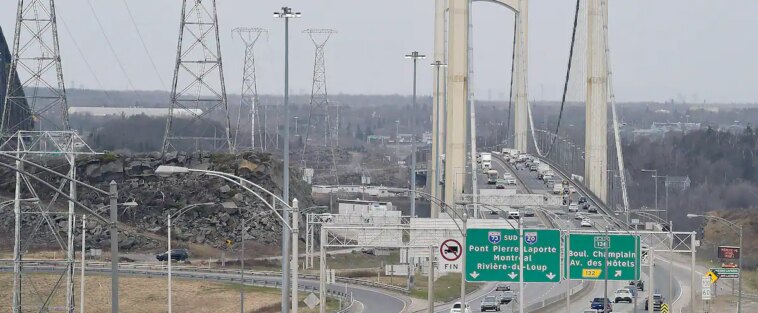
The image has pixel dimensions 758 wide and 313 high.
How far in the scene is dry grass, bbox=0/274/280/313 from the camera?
82.1 metres

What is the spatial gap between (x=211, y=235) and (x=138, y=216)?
6.20 meters

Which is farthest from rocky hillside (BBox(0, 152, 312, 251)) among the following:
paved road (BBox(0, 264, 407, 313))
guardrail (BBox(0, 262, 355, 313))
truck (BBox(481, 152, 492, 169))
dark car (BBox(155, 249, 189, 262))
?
truck (BBox(481, 152, 492, 169))

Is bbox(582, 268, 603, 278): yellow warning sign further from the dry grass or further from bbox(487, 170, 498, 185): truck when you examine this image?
bbox(487, 170, 498, 185): truck

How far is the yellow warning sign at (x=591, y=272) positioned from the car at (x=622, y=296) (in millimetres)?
26477

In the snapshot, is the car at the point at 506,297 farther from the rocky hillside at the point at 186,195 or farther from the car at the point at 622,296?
the rocky hillside at the point at 186,195

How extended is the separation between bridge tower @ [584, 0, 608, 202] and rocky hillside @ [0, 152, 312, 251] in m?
22.1

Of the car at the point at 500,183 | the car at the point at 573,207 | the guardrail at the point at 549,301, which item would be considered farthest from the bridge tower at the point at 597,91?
the guardrail at the point at 549,301

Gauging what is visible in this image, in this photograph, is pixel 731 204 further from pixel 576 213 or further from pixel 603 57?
pixel 576 213

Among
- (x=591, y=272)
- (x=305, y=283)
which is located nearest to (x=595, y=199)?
(x=305, y=283)

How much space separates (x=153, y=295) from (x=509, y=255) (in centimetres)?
2823

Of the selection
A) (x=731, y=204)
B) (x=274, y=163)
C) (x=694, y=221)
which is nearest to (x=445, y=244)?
(x=274, y=163)

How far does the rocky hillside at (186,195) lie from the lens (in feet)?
376

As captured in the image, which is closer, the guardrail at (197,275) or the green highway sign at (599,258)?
the green highway sign at (599,258)

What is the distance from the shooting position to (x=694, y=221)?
15625 cm
